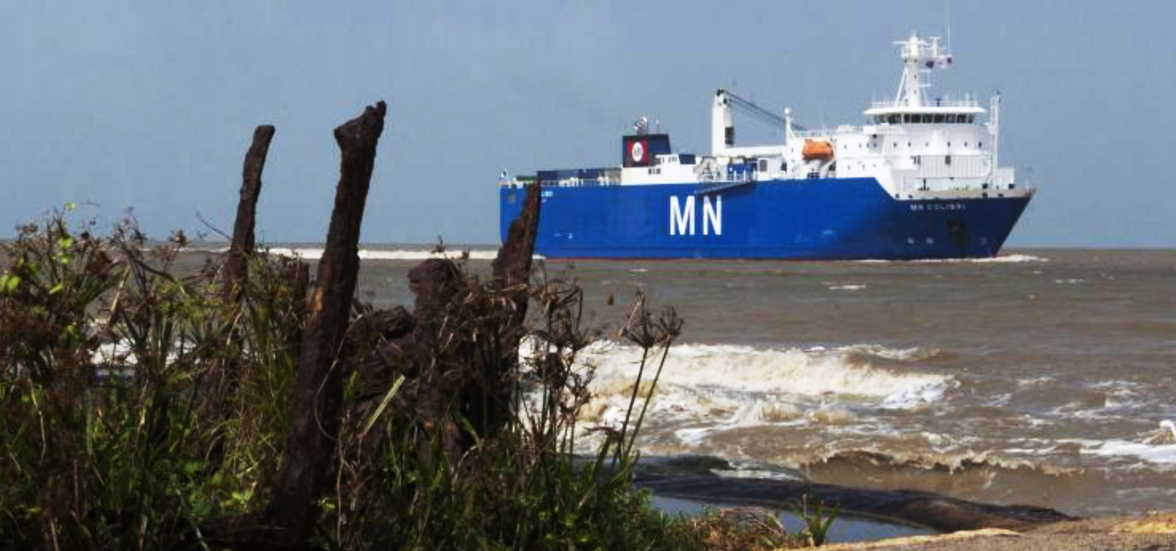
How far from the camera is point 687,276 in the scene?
4822cm

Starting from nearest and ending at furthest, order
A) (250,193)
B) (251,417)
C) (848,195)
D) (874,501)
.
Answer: (251,417), (250,193), (874,501), (848,195)

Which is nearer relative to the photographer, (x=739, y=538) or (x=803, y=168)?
(x=739, y=538)

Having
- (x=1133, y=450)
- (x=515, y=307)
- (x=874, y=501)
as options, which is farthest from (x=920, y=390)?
(x=515, y=307)

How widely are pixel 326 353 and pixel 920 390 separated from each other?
14.7 meters

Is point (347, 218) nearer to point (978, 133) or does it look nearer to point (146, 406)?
point (146, 406)

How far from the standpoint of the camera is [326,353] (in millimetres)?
4496

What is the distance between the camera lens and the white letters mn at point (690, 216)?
59344 mm

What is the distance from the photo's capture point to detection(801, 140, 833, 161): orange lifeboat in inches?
2222

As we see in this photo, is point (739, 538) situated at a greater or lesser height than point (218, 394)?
lesser

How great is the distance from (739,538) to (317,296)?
251 cm

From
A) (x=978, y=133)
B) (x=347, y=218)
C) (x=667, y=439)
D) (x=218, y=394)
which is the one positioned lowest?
(x=667, y=439)

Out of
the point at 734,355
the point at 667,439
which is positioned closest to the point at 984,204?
the point at 734,355

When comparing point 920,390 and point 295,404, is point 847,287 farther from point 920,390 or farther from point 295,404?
point 295,404

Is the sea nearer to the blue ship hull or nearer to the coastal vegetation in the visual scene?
the coastal vegetation
